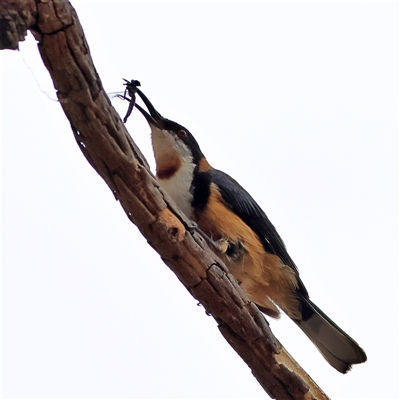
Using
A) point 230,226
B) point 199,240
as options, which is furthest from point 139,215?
point 230,226

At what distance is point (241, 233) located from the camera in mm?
4387

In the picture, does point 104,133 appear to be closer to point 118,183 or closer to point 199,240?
point 118,183

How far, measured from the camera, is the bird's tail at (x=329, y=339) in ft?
14.8

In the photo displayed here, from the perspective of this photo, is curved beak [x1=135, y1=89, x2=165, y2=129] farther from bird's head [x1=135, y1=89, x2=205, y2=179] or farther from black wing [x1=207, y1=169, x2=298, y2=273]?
black wing [x1=207, y1=169, x2=298, y2=273]

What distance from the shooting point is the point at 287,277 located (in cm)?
468

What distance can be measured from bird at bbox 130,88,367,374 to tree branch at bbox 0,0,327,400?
800 mm

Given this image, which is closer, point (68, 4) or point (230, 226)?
point (68, 4)

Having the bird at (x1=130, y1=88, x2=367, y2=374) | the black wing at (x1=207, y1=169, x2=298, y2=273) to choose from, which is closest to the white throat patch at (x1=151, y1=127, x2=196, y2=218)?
the bird at (x1=130, y1=88, x2=367, y2=374)

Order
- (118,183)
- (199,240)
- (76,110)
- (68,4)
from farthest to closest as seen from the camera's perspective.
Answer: (199,240) < (118,183) < (76,110) < (68,4)

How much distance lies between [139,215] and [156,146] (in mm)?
1713

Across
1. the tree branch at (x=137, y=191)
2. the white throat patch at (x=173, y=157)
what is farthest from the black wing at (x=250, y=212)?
the tree branch at (x=137, y=191)

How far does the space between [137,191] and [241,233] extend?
1.52m

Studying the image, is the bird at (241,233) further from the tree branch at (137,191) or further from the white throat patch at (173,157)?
the tree branch at (137,191)

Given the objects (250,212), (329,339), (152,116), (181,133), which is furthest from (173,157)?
(329,339)
